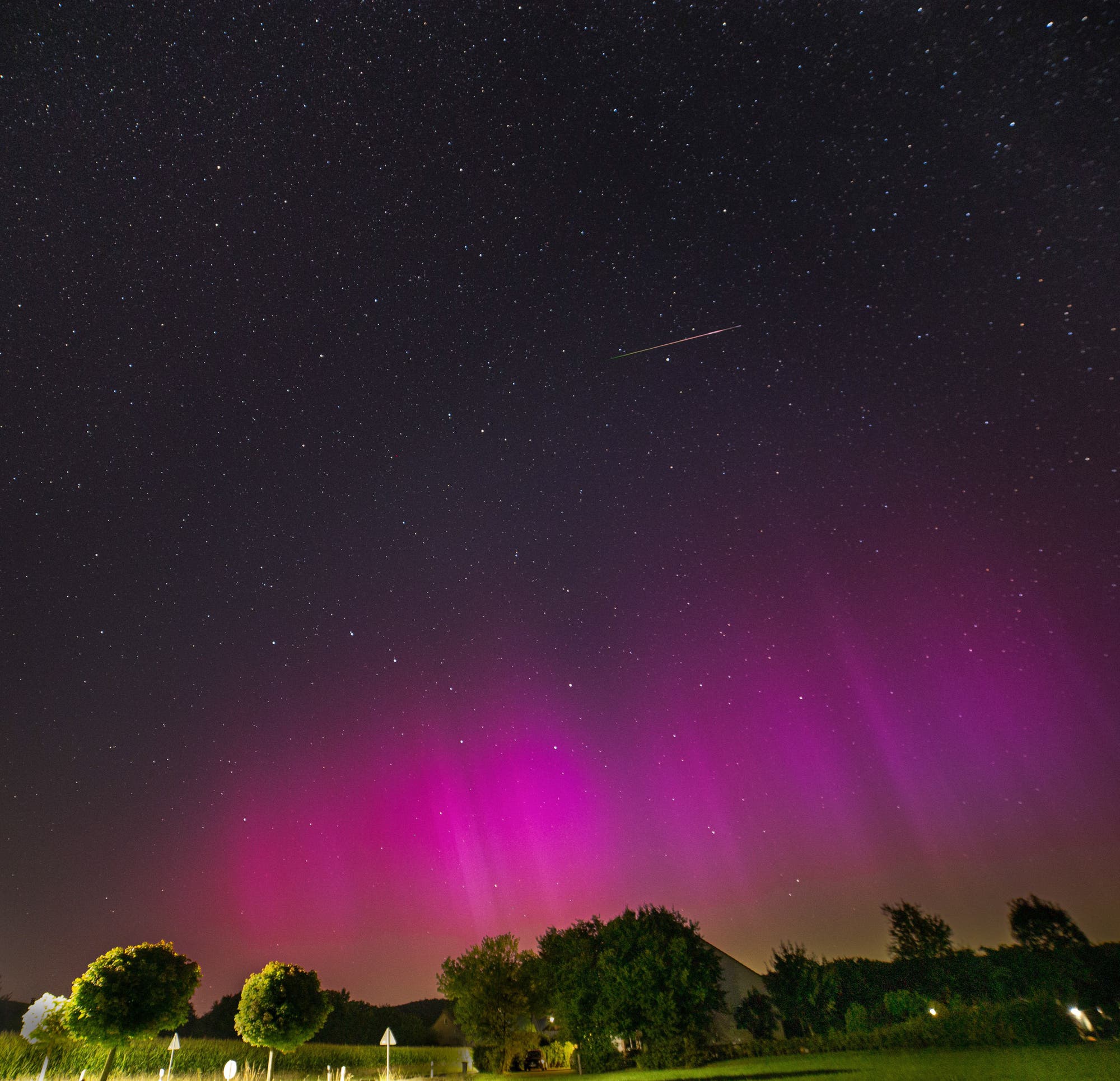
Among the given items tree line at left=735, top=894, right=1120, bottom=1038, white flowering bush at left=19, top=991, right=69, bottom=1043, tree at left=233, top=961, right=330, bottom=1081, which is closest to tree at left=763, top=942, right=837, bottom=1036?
tree line at left=735, top=894, right=1120, bottom=1038

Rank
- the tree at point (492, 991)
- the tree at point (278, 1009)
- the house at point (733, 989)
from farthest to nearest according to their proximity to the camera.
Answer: the house at point (733, 989), the tree at point (492, 991), the tree at point (278, 1009)

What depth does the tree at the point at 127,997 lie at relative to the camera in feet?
70.6

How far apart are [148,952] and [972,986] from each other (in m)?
67.1

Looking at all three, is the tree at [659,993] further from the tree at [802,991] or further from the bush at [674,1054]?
the tree at [802,991]

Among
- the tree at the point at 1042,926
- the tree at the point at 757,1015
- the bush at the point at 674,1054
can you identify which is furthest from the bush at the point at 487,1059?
the tree at the point at 1042,926

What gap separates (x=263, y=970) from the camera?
30.3 m

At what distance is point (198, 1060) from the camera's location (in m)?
33.2

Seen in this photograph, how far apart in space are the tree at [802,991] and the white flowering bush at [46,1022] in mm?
50409

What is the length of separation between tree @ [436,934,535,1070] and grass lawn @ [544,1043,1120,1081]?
40.3 ft

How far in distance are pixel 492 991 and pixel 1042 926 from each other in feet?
198

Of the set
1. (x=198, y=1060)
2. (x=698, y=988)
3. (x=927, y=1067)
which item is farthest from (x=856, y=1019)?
(x=198, y=1060)

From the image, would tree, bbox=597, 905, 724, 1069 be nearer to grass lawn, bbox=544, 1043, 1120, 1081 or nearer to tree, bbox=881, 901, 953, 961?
grass lawn, bbox=544, 1043, 1120, 1081

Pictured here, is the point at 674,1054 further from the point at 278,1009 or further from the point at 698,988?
the point at 278,1009

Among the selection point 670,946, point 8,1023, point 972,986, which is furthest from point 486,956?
point 8,1023
